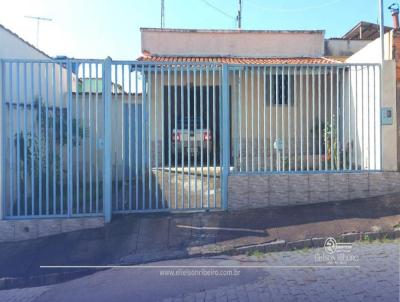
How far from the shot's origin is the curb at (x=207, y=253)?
4.75 m

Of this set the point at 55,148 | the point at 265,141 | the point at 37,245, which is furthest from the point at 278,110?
the point at 37,245

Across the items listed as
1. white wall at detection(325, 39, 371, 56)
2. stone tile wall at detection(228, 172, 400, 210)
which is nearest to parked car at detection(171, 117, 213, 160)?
stone tile wall at detection(228, 172, 400, 210)

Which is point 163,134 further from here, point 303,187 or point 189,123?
point 303,187

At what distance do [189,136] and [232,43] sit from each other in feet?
24.0

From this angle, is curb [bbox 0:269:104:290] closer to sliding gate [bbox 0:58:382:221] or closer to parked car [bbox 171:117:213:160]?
sliding gate [bbox 0:58:382:221]

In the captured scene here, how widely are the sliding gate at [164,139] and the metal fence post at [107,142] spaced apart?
8 centimetres

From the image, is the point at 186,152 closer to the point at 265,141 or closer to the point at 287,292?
the point at 265,141

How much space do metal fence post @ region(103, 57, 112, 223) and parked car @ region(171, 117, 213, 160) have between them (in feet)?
3.58

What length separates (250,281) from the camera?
4.33 metres

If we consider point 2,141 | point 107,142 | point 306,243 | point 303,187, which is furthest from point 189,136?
point 2,141

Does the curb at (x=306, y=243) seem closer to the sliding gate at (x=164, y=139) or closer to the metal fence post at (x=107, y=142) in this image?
the sliding gate at (x=164, y=139)

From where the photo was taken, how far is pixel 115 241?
5.75 m

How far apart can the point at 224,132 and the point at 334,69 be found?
7.75 feet

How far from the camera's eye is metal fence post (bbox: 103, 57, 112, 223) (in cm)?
630
